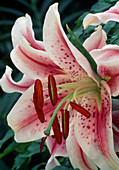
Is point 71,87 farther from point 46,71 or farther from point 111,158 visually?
point 111,158

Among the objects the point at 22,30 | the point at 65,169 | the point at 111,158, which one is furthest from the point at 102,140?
the point at 22,30

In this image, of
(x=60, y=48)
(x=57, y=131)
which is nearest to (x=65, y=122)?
(x=57, y=131)

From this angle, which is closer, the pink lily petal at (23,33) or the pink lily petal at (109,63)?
the pink lily petal at (109,63)

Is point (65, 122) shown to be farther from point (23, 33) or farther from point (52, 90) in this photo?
point (23, 33)

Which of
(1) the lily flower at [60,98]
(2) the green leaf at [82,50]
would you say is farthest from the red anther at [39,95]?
(2) the green leaf at [82,50]

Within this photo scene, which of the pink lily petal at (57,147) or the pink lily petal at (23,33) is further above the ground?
the pink lily petal at (23,33)

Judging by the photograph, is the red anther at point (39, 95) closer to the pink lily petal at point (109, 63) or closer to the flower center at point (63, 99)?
the flower center at point (63, 99)

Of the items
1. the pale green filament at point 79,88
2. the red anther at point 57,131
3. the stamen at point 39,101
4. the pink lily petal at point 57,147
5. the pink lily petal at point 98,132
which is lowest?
the pink lily petal at point 57,147
